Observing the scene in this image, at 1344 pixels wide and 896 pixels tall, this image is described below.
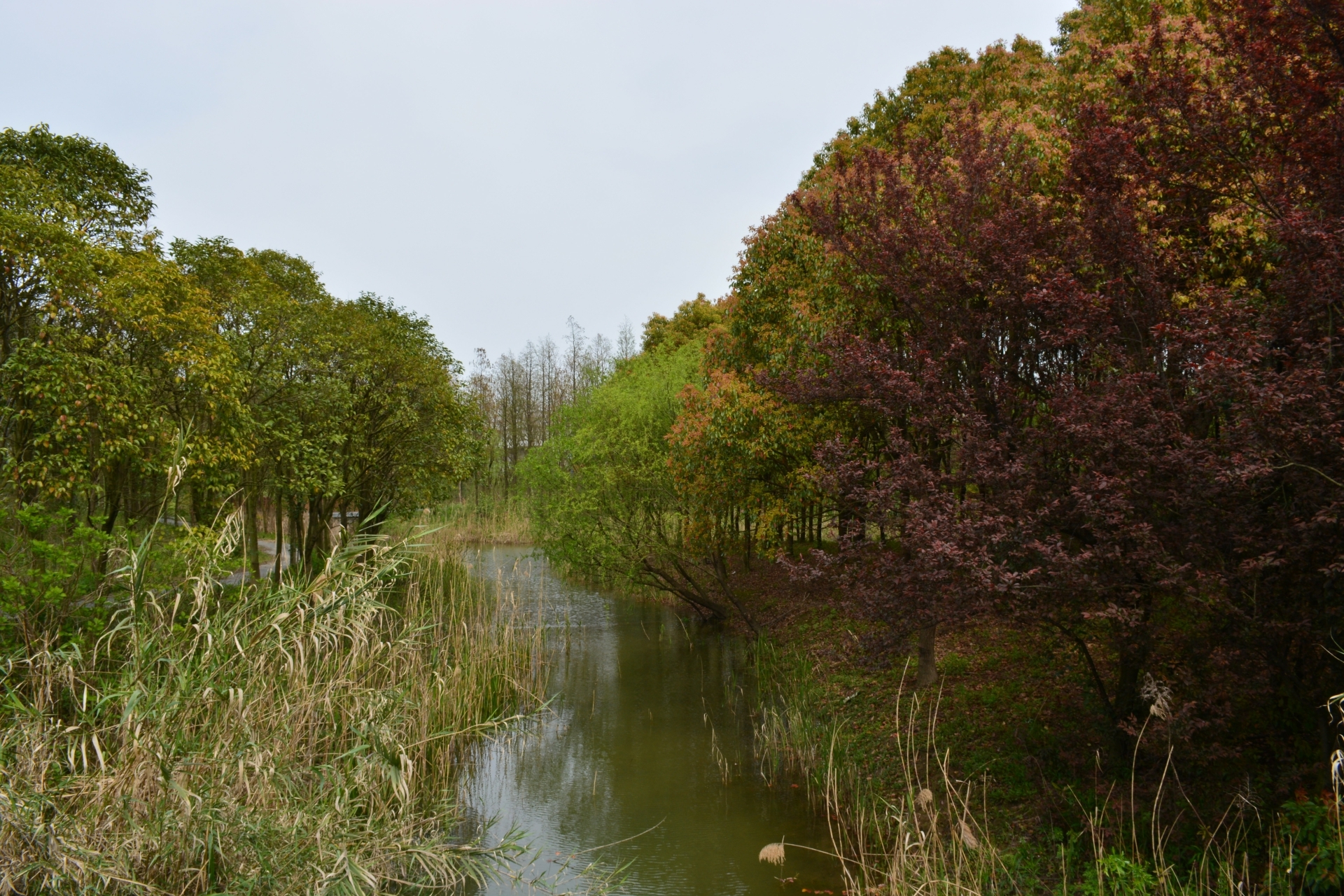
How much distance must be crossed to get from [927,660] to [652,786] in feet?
10.8

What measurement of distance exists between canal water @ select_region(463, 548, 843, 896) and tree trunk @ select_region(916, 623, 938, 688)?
6.52 feet

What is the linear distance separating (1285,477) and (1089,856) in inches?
107

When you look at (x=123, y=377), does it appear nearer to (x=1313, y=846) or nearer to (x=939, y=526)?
(x=939, y=526)

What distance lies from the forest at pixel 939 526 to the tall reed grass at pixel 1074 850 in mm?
45

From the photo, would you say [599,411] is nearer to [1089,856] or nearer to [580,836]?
[580,836]

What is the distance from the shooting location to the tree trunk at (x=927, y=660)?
8711 millimetres

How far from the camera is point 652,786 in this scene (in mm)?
8047

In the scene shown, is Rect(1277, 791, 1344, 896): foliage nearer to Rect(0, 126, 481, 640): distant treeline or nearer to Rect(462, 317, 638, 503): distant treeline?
Rect(0, 126, 481, 640): distant treeline

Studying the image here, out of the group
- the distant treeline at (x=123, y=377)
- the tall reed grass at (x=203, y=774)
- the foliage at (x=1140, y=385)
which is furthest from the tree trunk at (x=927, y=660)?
the distant treeline at (x=123, y=377)

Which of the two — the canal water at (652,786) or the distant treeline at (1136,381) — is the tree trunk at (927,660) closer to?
the distant treeline at (1136,381)

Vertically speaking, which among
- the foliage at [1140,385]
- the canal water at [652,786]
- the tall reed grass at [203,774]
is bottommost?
the canal water at [652,786]

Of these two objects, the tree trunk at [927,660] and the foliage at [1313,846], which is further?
→ the tree trunk at [927,660]

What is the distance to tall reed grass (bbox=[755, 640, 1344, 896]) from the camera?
4168 millimetres

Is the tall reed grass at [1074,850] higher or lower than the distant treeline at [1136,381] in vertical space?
lower
